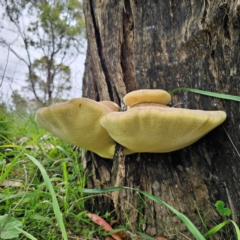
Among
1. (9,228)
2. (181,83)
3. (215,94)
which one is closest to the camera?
(9,228)

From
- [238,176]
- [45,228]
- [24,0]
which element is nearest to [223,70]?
[238,176]

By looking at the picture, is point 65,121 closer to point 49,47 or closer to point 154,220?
point 154,220

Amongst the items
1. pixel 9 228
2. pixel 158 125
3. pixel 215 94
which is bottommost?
pixel 9 228

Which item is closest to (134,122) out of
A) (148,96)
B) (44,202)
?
(148,96)

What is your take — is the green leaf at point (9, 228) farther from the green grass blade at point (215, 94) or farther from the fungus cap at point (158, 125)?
the green grass blade at point (215, 94)

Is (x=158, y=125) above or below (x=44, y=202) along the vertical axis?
above

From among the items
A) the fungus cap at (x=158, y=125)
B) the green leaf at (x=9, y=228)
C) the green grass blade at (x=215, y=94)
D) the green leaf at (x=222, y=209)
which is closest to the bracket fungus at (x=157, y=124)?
the fungus cap at (x=158, y=125)

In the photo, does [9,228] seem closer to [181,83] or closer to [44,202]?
[44,202]
